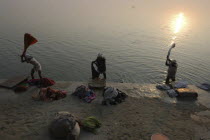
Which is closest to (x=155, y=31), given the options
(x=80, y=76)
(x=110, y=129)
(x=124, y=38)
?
(x=124, y=38)

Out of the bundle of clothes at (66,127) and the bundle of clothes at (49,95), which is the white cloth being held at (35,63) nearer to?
the bundle of clothes at (49,95)

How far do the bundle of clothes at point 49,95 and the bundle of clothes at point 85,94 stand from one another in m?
0.54

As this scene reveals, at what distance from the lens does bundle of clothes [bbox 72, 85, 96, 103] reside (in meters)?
8.20

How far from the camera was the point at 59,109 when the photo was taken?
7.55 metres

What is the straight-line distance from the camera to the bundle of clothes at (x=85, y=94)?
8197 millimetres

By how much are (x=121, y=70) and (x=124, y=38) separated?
8226 mm

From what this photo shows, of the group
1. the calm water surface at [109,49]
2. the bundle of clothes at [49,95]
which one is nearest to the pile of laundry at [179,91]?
the calm water surface at [109,49]

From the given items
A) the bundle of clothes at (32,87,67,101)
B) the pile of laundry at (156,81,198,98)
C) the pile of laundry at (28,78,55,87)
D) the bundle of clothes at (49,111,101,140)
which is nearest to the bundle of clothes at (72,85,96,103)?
the bundle of clothes at (32,87,67,101)

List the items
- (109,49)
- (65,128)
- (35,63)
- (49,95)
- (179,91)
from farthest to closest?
(109,49) → (35,63) → (179,91) → (49,95) → (65,128)

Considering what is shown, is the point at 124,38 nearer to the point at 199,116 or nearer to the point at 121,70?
the point at 121,70

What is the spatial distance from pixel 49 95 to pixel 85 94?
1475mm

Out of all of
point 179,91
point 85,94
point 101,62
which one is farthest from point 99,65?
point 179,91

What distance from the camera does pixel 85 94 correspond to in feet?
27.5

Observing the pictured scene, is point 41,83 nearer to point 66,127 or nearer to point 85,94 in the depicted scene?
point 85,94
